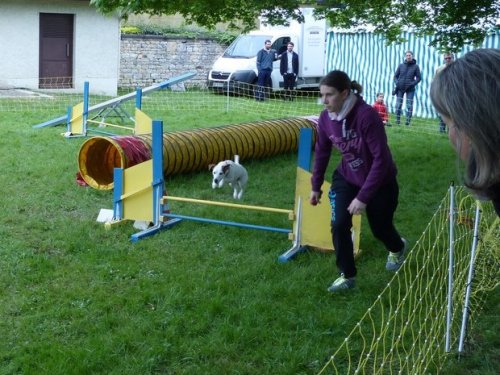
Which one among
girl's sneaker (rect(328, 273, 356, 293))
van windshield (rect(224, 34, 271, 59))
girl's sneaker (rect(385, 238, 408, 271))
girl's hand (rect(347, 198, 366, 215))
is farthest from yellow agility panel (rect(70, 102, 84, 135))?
van windshield (rect(224, 34, 271, 59))

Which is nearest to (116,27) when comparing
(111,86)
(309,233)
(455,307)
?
(111,86)

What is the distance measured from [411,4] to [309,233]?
428cm

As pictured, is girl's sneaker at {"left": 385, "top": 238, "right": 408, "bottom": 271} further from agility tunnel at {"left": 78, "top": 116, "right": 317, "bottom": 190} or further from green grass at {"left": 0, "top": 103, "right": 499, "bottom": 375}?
agility tunnel at {"left": 78, "top": 116, "right": 317, "bottom": 190}

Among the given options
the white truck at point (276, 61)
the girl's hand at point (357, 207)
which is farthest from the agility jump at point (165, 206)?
the white truck at point (276, 61)

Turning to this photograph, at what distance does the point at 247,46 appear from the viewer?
76.2ft

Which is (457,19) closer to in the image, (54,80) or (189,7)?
(189,7)

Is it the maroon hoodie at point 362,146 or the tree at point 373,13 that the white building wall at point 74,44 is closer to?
the tree at point 373,13

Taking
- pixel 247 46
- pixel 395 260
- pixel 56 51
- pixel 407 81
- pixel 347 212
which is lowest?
pixel 395 260

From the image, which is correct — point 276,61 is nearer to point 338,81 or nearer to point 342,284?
point 342,284

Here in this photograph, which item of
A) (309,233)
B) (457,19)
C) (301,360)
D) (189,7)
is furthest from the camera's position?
(457,19)

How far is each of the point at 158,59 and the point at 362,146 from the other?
20.8m

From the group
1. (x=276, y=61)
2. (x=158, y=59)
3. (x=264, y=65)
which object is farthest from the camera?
(x=158, y=59)

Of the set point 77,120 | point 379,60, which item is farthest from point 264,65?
point 77,120

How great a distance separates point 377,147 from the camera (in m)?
5.11
